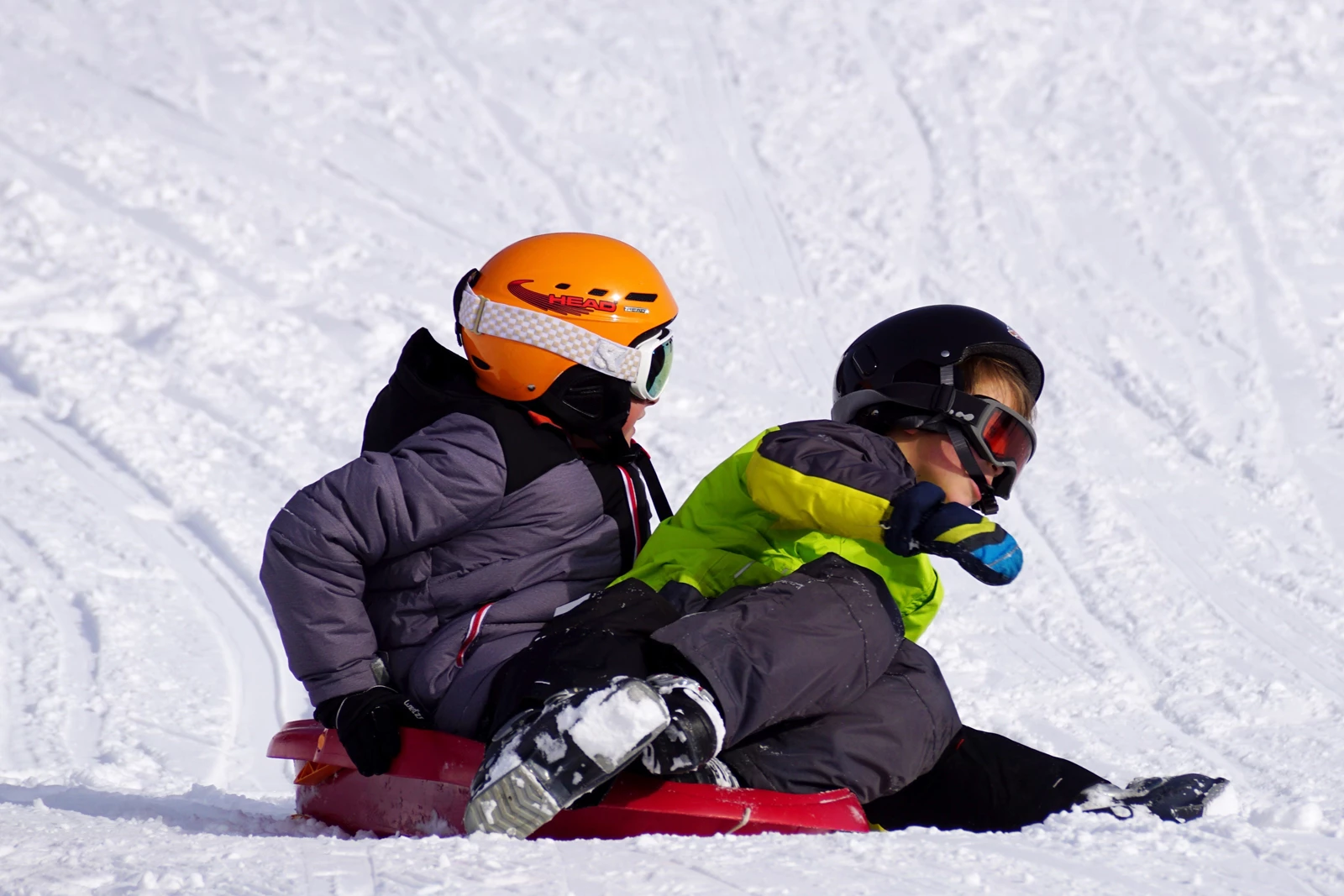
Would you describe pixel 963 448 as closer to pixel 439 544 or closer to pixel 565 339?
pixel 565 339

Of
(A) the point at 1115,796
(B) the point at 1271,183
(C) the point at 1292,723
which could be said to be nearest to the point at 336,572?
(A) the point at 1115,796

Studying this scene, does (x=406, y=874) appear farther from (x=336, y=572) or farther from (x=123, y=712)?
(x=123, y=712)

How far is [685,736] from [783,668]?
0.26m

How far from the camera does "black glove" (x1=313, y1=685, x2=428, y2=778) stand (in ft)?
8.56

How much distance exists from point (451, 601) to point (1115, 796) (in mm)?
1528

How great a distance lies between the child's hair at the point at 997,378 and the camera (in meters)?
3.08

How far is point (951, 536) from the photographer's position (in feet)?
8.12

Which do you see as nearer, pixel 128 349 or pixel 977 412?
pixel 977 412

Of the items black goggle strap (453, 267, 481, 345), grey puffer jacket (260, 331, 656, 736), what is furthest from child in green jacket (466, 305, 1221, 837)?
black goggle strap (453, 267, 481, 345)

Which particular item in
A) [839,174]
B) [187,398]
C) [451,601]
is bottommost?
[451,601]

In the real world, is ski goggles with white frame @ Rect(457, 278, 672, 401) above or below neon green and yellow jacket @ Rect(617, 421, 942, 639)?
above

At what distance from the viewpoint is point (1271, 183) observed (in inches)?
313

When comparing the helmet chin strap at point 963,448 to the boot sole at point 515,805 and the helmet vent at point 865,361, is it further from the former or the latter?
the boot sole at point 515,805

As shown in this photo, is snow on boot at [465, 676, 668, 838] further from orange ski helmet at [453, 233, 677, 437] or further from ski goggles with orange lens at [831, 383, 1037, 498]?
ski goggles with orange lens at [831, 383, 1037, 498]
